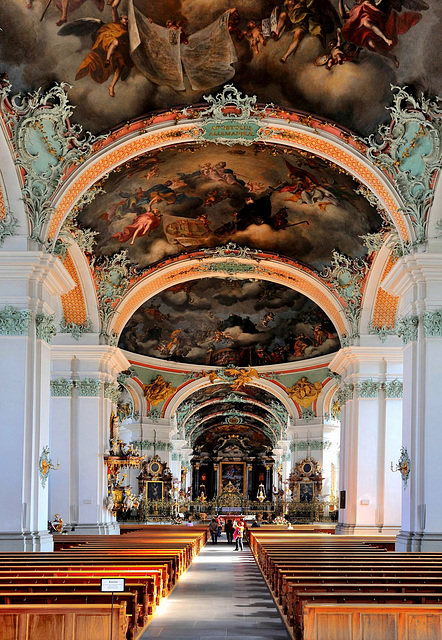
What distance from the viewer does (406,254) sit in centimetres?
1727

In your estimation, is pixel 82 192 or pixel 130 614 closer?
pixel 130 614

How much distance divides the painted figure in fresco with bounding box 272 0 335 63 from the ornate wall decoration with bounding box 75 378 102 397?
1230cm

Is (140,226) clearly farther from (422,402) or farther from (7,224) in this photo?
(422,402)

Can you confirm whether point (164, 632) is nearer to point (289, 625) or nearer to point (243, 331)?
point (289, 625)

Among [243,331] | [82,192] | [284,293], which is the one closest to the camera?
[82,192]

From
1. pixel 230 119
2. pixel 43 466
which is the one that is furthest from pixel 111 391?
pixel 230 119

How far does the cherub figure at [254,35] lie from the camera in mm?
15400

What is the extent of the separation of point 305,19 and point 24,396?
28.3ft

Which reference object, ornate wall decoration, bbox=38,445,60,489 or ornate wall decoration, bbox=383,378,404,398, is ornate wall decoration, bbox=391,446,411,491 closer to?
ornate wall decoration, bbox=38,445,60,489

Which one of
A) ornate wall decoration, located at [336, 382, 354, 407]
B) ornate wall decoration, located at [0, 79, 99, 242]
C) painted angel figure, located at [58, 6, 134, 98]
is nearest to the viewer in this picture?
painted angel figure, located at [58, 6, 134, 98]

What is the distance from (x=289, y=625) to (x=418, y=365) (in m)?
7.39

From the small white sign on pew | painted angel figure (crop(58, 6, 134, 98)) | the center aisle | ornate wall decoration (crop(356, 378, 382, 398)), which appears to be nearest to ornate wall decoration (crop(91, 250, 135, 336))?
ornate wall decoration (crop(356, 378, 382, 398))

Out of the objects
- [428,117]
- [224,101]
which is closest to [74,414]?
[224,101]

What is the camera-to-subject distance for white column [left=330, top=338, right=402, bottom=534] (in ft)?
79.4
